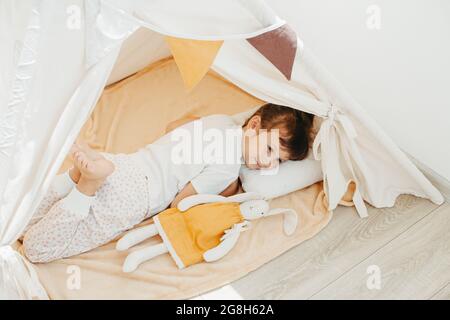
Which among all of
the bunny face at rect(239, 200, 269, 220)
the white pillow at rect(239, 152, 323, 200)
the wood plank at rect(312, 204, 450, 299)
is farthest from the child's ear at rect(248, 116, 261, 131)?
the wood plank at rect(312, 204, 450, 299)

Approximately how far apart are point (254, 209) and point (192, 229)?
0.67 feet

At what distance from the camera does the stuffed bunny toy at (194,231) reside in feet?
5.24

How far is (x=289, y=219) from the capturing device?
5.68 feet

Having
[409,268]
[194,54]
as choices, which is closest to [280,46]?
[194,54]

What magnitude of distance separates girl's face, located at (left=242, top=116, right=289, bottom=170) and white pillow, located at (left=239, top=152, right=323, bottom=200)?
0.11 ft

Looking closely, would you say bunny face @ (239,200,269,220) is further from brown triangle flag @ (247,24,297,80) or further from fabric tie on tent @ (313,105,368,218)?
brown triangle flag @ (247,24,297,80)

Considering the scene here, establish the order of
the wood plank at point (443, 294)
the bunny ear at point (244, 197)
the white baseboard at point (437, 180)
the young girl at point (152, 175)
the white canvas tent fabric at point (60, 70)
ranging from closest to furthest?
the white canvas tent fabric at point (60, 70), the young girl at point (152, 175), the wood plank at point (443, 294), the bunny ear at point (244, 197), the white baseboard at point (437, 180)

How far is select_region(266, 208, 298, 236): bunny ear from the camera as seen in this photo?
171 cm

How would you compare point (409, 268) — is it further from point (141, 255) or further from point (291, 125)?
point (141, 255)

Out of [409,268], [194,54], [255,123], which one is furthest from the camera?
[255,123]

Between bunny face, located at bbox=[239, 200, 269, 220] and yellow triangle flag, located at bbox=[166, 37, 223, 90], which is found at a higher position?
yellow triangle flag, located at bbox=[166, 37, 223, 90]

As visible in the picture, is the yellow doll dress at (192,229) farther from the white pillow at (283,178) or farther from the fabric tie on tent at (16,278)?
the fabric tie on tent at (16,278)

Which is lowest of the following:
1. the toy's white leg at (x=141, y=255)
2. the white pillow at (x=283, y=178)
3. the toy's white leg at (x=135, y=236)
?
the toy's white leg at (x=141, y=255)

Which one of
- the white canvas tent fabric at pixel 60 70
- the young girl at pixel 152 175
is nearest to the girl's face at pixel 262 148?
the young girl at pixel 152 175
